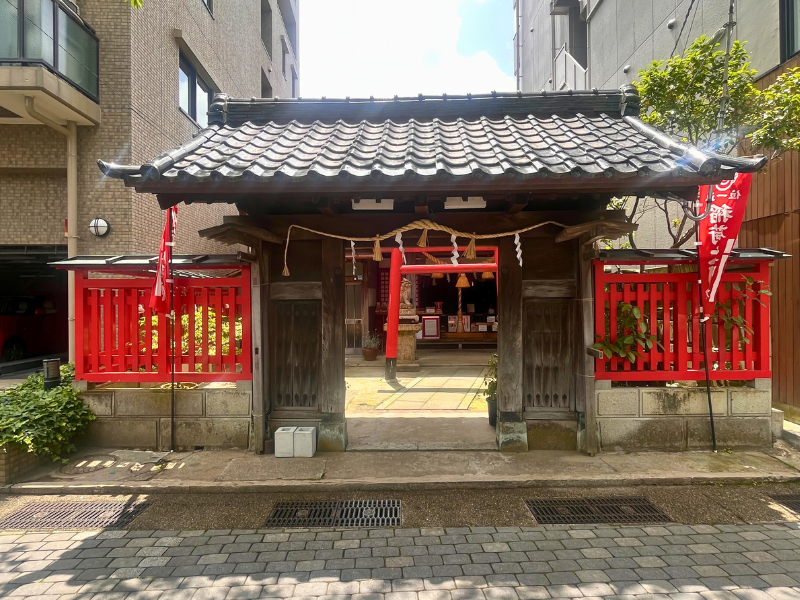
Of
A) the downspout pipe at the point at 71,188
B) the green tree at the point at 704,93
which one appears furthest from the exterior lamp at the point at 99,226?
the green tree at the point at 704,93

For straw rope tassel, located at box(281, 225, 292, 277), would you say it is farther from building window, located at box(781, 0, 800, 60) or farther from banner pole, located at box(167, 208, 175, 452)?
building window, located at box(781, 0, 800, 60)

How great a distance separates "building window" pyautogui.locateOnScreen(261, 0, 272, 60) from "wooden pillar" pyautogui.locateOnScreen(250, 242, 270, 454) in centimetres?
2119

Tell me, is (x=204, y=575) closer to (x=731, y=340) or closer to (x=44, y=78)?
(x=731, y=340)

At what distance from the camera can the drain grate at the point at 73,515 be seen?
4.55m

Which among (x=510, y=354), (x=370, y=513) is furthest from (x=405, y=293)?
(x=370, y=513)

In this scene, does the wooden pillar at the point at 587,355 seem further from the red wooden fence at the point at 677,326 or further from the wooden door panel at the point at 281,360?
the wooden door panel at the point at 281,360

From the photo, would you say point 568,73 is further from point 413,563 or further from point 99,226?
point 413,563

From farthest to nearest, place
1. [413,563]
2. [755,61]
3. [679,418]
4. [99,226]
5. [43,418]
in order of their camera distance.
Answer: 1. [99,226]
2. [755,61]
3. [679,418]
4. [43,418]
5. [413,563]

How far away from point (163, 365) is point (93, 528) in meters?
2.40

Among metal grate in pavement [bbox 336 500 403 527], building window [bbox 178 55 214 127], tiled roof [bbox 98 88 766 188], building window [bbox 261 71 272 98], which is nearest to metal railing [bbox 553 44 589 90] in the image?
tiled roof [bbox 98 88 766 188]

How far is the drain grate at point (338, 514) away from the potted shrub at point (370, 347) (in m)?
11.3

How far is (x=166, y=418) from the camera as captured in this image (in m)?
6.34

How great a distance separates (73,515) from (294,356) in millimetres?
3064

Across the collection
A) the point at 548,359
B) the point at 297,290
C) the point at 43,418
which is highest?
the point at 297,290
